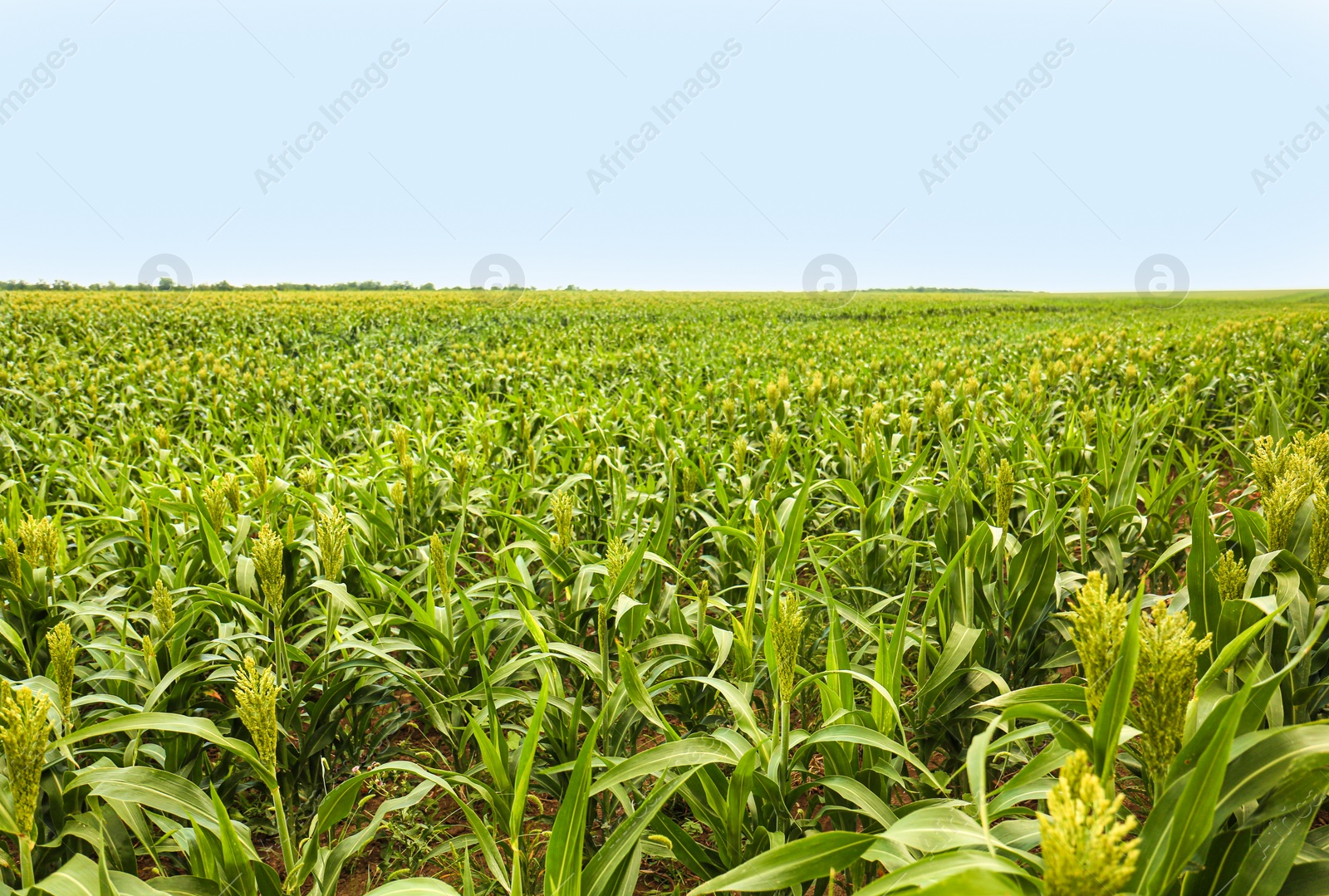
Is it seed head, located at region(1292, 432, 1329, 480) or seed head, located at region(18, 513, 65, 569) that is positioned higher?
seed head, located at region(18, 513, 65, 569)

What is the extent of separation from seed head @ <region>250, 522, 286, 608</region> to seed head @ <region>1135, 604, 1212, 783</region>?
1.51 m

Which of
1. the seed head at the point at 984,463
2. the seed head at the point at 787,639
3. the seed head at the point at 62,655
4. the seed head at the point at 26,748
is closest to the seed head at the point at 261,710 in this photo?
the seed head at the point at 26,748

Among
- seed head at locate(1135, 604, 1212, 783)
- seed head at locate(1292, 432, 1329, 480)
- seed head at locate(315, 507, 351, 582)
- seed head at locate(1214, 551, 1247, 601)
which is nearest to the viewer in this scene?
seed head at locate(1135, 604, 1212, 783)

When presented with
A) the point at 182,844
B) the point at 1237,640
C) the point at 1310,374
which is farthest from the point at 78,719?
the point at 1310,374

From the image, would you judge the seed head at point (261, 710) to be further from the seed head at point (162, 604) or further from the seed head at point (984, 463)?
the seed head at point (984, 463)

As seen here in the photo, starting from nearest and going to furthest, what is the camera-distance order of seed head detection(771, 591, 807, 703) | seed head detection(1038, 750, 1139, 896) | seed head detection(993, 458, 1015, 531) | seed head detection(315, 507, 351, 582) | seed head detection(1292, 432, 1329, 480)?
seed head detection(1038, 750, 1139, 896)
seed head detection(771, 591, 807, 703)
seed head detection(315, 507, 351, 582)
seed head detection(1292, 432, 1329, 480)
seed head detection(993, 458, 1015, 531)

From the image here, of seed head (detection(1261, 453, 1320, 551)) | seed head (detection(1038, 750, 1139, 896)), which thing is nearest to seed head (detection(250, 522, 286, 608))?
seed head (detection(1038, 750, 1139, 896))

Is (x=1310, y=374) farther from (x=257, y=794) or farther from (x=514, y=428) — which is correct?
(x=257, y=794)

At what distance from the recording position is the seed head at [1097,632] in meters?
0.76

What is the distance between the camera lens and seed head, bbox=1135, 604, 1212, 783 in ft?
2.26

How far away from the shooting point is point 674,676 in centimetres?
210

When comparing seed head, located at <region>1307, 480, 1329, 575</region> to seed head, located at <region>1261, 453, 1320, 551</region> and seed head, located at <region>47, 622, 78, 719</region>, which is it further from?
seed head, located at <region>47, 622, 78, 719</region>

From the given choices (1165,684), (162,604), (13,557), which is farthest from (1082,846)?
(13,557)

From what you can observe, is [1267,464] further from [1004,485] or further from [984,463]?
[984,463]
